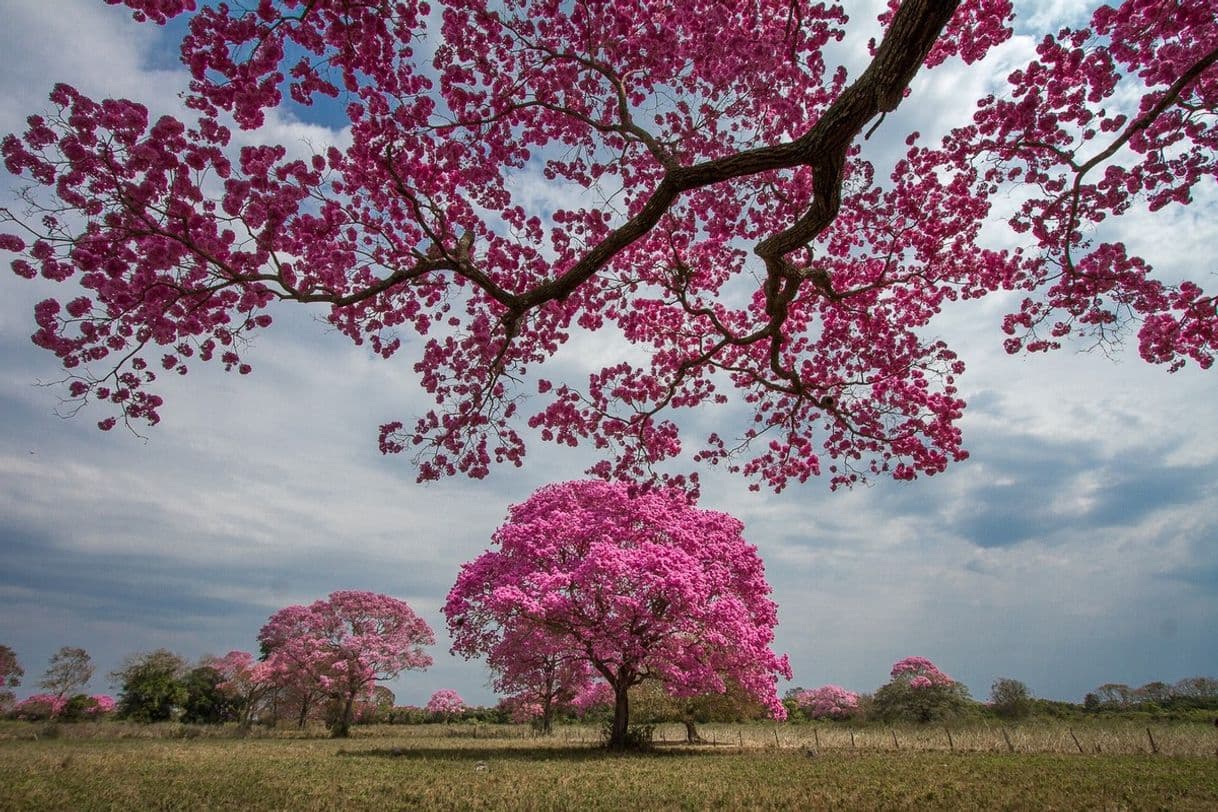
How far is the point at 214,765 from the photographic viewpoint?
47.2ft

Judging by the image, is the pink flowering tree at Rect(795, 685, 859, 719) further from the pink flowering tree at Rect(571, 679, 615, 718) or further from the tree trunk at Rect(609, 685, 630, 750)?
the tree trunk at Rect(609, 685, 630, 750)

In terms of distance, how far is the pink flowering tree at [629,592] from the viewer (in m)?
19.1

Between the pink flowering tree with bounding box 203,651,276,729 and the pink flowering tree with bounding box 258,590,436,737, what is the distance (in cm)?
209

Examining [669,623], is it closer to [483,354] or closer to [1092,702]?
[483,354]

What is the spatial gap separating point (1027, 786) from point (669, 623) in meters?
10.0

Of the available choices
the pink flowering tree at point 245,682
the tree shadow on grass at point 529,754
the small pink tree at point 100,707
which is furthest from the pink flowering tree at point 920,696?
the small pink tree at point 100,707

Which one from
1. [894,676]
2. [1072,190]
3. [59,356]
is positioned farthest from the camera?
[894,676]

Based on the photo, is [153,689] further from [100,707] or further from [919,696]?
[919,696]

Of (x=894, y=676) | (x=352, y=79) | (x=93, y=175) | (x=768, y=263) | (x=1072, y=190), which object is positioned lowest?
(x=894, y=676)

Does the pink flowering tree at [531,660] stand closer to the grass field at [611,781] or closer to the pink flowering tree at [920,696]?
the grass field at [611,781]

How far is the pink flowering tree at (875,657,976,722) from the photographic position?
3825 cm

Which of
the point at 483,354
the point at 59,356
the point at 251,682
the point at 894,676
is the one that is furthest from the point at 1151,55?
the point at 251,682

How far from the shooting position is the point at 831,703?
49.0 metres

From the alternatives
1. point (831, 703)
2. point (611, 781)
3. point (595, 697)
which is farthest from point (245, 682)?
point (831, 703)
